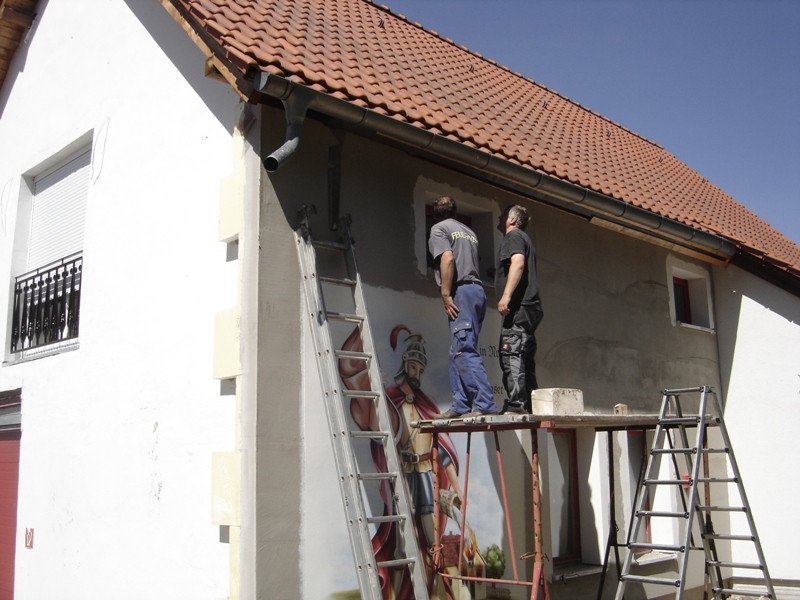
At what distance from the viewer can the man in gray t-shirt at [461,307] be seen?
257 inches

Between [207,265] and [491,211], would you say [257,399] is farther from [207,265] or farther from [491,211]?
[491,211]

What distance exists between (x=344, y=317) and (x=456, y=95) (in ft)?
11.2

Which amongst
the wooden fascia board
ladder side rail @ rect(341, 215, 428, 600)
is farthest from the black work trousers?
the wooden fascia board

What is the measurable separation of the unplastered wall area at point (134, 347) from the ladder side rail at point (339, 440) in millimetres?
579

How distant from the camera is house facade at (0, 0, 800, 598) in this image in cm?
610

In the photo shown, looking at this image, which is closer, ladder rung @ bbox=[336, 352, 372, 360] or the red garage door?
ladder rung @ bbox=[336, 352, 372, 360]

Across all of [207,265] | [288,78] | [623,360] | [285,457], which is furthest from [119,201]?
[623,360]

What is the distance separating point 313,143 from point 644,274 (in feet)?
16.6

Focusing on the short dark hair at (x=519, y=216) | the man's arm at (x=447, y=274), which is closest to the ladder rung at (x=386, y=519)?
the man's arm at (x=447, y=274)

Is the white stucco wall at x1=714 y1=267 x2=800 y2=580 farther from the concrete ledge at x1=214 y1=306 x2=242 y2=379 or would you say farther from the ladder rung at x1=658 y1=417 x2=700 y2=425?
the concrete ledge at x1=214 y1=306 x2=242 y2=379

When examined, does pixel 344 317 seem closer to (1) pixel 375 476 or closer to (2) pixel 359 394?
(2) pixel 359 394

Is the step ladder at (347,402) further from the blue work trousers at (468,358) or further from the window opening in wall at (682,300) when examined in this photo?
the window opening in wall at (682,300)

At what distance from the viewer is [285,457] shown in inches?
234

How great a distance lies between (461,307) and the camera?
22.2 feet
